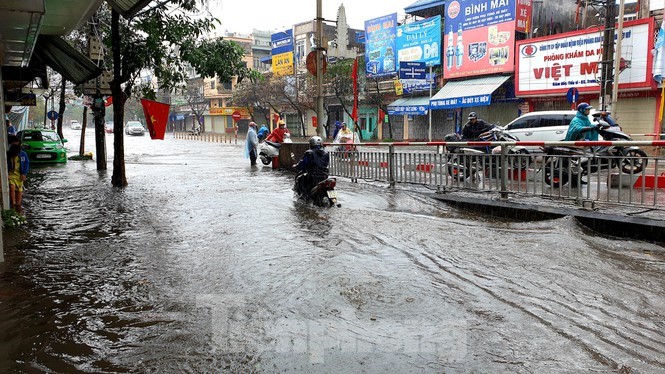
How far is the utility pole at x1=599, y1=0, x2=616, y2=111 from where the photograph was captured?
57.6ft

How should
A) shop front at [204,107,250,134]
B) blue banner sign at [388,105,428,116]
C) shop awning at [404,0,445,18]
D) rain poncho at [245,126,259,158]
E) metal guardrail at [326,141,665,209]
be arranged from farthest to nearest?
shop front at [204,107,250,134] < blue banner sign at [388,105,428,116] < shop awning at [404,0,445,18] < rain poncho at [245,126,259,158] < metal guardrail at [326,141,665,209]

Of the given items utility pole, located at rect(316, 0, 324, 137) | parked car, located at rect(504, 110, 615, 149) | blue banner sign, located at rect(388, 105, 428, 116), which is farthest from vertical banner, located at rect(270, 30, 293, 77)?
utility pole, located at rect(316, 0, 324, 137)

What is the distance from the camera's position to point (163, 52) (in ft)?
43.2

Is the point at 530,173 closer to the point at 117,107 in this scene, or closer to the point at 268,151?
the point at 117,107

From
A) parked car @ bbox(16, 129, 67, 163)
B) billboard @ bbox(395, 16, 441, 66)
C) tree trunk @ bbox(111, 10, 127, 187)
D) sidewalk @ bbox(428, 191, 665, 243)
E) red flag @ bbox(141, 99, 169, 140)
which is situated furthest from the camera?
billboard @ bbox(395, 16, 441, 66)

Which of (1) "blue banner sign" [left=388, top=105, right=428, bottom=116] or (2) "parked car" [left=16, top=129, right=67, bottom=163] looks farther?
(1) "blue banner sign" [left=388, top=105, right=428, bottom=116]

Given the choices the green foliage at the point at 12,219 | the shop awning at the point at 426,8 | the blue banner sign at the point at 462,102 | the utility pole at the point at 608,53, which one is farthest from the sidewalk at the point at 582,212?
the shop awning at the point at 426,8

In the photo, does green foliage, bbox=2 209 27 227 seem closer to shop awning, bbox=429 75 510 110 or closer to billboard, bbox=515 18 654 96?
billboard, bbox=515 18 654 96

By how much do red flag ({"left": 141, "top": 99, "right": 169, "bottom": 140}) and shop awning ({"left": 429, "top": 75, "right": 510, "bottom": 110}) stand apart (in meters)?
19.9

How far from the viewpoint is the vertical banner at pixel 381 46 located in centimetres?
3666

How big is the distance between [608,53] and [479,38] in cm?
1235

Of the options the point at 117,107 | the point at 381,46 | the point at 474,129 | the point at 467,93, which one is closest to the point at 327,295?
the point at 474,129

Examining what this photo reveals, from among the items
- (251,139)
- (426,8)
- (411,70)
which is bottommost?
(251,139)

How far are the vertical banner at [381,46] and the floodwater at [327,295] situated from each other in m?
29.4
